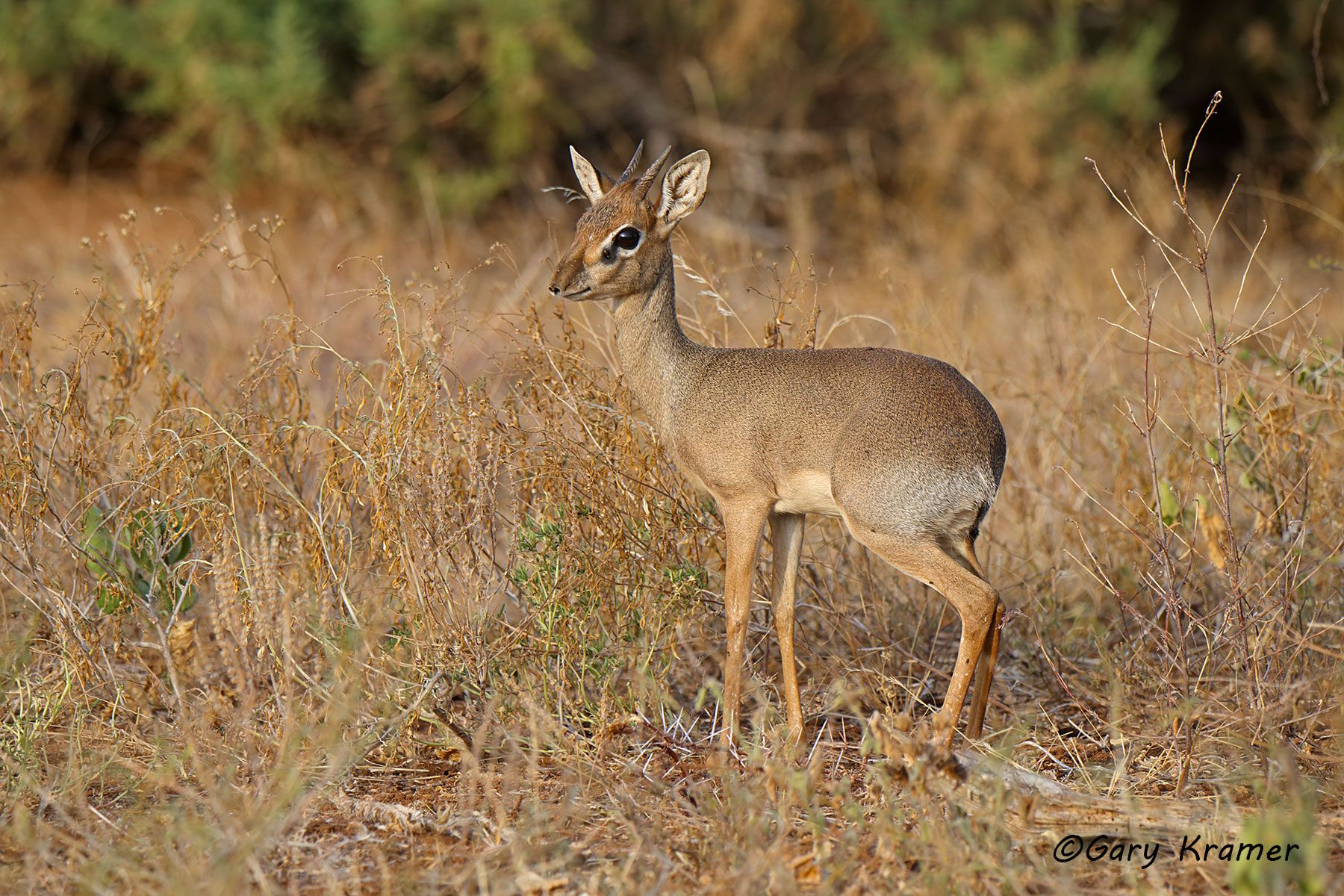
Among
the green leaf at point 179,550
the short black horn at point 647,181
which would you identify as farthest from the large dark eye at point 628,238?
the green leaf at point 179,550

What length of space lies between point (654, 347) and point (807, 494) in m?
0.72

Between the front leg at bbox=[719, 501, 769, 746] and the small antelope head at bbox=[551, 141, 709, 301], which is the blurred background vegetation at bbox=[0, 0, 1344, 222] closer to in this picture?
the small antelope head at bbox=[551, 141, 709, 301]

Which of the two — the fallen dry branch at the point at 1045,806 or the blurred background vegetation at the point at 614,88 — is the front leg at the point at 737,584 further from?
the blurred background vegetation at the point at 614,88

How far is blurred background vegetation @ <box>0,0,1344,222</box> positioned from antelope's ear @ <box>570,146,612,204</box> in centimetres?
563

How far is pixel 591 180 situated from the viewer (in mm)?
4625

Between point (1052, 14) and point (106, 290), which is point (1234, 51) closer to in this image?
point (1052, 14)

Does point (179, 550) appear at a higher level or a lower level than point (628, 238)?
lower

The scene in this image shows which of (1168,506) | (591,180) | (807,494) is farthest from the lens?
(591,180)

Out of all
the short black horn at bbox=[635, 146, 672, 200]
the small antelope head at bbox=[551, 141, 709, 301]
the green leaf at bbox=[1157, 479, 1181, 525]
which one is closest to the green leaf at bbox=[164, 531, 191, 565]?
the small antelope head at bbox=[551, 141, 709, 301]

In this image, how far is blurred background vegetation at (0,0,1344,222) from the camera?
9.99 metres

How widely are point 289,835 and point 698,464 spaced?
1.54 m

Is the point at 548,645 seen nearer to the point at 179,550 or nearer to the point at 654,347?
the point at 654,347

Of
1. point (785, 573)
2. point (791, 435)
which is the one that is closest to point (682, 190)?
point (791, 435)

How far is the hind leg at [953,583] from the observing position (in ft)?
12.7
